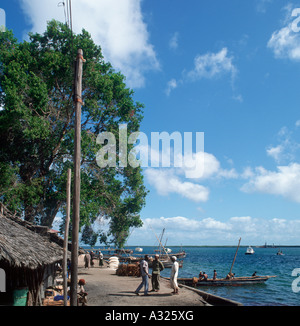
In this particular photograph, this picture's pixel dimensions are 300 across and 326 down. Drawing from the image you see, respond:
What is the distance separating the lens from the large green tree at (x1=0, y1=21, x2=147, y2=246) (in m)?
20.0

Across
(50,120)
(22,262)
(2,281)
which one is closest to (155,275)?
(2,281)

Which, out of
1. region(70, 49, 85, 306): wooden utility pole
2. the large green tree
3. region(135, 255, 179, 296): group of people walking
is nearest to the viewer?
region(70, 49, 85, 306): wooden utility pole

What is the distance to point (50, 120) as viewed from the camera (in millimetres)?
22797

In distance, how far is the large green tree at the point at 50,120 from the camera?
20.0 meters

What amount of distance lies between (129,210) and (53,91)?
12774mm

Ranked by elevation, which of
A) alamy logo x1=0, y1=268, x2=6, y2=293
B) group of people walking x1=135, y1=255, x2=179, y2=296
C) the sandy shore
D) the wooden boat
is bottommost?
the wooden boat

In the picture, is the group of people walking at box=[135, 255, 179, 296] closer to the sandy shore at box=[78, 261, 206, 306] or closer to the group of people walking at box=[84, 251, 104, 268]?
the sandy shore at box=[78, 261, 206, 306]

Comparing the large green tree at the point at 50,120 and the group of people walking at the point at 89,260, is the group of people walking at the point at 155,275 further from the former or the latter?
the group of people walking at the point at 89,260

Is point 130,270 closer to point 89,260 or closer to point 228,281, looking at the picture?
point 89,260

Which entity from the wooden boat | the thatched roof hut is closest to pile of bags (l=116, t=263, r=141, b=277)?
the wooden boat
